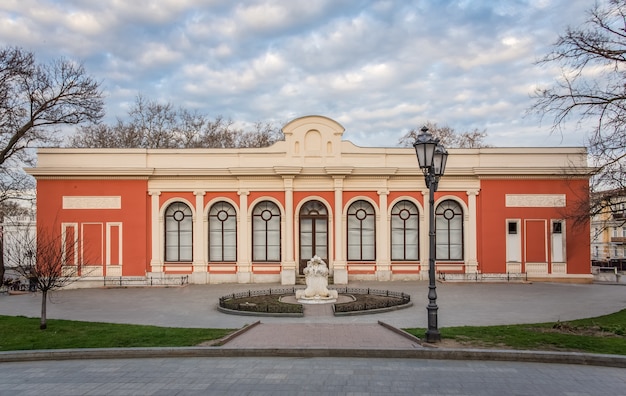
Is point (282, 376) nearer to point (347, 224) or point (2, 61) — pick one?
point (347, 224)

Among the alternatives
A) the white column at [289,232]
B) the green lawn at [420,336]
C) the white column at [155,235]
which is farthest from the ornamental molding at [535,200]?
the white column at [155,235]

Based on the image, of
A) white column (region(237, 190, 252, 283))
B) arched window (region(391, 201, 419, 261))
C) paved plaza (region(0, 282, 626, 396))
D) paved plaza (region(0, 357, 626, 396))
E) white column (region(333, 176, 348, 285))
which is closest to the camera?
paved plaza (region(0, 357, 626, 396))

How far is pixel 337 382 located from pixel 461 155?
20.6 m

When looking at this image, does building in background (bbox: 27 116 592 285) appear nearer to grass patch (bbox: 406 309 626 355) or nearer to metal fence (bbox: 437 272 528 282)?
metal fence (bbox: 437 272 528 282)

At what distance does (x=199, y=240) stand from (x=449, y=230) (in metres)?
13.2

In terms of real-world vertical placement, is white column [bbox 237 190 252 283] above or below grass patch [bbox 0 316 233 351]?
above

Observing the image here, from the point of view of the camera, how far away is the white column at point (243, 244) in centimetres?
2586

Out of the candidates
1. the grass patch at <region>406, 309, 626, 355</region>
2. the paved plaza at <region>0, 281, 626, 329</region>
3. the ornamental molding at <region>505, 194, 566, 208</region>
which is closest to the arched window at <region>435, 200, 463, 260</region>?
the paved plaza at <region>0, 281, 626, 329</region>

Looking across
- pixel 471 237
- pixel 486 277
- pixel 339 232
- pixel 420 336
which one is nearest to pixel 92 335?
pixel 420 336

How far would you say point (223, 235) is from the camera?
1041 inches

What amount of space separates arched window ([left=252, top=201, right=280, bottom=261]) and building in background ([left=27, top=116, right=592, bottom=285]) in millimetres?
53

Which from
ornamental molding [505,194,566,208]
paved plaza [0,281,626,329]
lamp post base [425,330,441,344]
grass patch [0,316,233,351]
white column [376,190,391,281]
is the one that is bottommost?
paved plaza [0,281,626,329]

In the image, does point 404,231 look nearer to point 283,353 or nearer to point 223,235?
point 223,235

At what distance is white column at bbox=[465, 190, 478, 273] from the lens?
2600 cm
